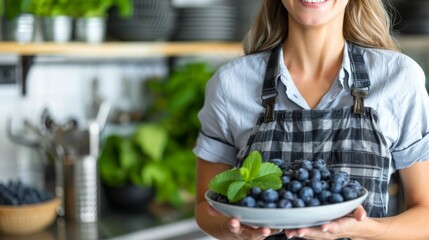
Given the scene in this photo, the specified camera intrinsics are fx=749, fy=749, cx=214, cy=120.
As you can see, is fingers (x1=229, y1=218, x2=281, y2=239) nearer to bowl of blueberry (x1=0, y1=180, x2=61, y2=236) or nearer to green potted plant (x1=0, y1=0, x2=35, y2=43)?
bowl of blueberry (x1=0, y1=180, x2=61, y2=236)

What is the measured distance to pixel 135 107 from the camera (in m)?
3.05

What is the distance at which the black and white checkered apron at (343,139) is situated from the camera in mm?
1328

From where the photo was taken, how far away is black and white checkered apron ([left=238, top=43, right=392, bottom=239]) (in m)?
1.33

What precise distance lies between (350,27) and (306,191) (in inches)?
→ 17.5

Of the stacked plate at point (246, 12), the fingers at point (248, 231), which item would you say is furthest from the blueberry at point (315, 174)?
the stacked plate at point (246, 12)

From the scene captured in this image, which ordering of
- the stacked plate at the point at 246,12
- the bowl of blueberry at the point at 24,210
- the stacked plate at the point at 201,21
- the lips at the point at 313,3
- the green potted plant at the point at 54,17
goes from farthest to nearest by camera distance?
the stacked plate at the point at 246,12, the stacked plate at the point at 201,21, the green potted plant at the point at 54,17, the bowl of blueberry at the point at 24,210, the lips at the point at 313,3

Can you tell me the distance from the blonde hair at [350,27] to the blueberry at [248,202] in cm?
44

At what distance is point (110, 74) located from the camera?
2.96 m

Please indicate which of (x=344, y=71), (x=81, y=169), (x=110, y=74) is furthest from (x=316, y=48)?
(x=110, y=74)

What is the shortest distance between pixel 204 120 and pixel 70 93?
148 cm

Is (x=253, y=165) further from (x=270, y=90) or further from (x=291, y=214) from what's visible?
(x=270, y=90)

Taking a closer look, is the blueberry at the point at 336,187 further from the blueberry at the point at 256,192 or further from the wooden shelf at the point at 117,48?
the wooden shelf at the point at 117,48

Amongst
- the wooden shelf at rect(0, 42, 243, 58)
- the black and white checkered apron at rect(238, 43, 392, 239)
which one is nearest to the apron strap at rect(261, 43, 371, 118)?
the black and white checkered apron at rect(238, 43, 392, 239)

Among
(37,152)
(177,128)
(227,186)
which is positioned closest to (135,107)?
(177,128)
